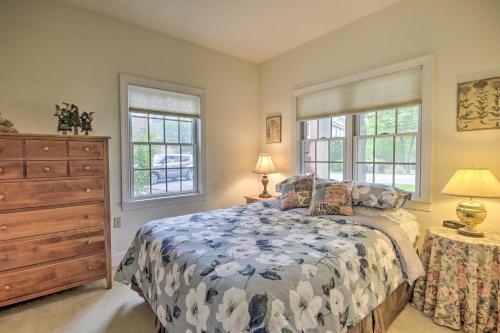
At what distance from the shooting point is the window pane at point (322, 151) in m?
3.45

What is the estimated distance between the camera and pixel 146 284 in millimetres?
1811

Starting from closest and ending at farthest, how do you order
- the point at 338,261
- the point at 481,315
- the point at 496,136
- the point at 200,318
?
the point at 200,318
the point at 338,261
the point at 481,315
the point at 496,136

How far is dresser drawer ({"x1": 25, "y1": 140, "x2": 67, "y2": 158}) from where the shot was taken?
206cm

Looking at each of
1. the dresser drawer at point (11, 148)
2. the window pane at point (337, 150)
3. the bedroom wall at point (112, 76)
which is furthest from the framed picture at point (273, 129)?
the dresser drawer at point (11, 148)

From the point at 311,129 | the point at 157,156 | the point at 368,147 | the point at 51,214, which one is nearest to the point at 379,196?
the point at 368,147

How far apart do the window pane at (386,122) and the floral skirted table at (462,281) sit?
1187 millimetres

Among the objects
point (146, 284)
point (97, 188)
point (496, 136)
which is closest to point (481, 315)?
point (496, 136)

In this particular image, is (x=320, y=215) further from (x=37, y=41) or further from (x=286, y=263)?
(x=37, y=41)

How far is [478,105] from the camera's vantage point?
2188mm

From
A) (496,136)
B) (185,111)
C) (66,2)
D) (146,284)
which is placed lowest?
(146,284)

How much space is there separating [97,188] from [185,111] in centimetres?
153

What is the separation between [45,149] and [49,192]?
36cm

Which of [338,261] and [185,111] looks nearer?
[338,261]

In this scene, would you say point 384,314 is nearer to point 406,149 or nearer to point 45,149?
point 406,149
